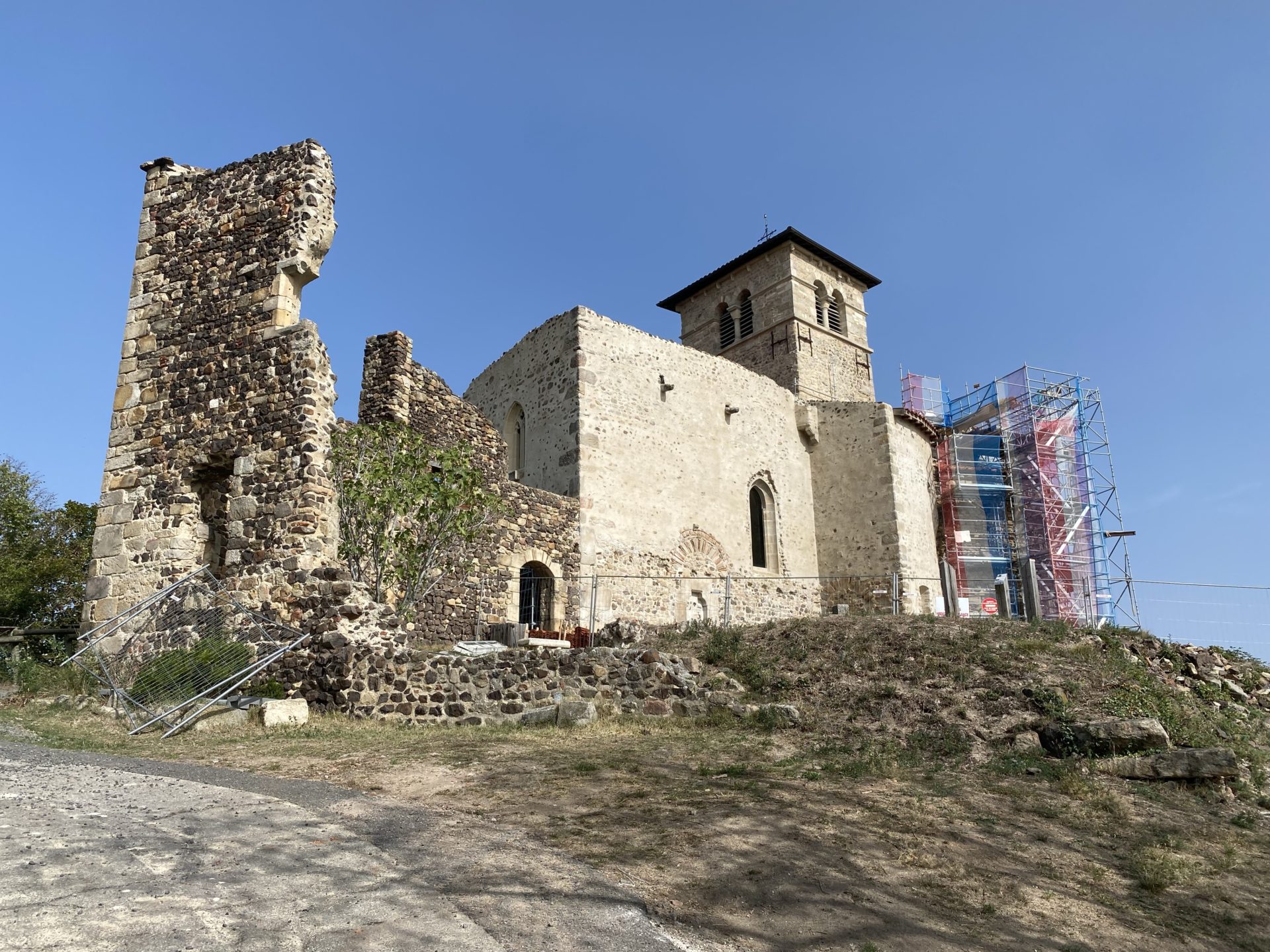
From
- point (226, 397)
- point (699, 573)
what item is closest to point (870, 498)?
point (699, 573)

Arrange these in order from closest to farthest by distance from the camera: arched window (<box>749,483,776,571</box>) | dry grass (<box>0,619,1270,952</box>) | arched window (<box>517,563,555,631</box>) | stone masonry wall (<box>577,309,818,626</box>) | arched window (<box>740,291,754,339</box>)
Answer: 1. dry grass (<box>0,619,1270,952</box>)
2. arched window (<box>517,563,555,631</box>)
3. stone masonry wall (<box>577,309,818,626</box>)
4. arched window (<box>749,483,776,571</box>)
5. arched window (<box>740,291,754,339</box>)

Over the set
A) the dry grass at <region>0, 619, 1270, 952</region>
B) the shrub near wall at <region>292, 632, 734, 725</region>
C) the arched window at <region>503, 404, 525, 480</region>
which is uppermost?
the arched window at <region>503, 404, 525, 480</region>

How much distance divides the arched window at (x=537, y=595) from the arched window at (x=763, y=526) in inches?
280

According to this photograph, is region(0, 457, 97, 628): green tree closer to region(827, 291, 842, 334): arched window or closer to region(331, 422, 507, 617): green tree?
region(331, 422, 507, 617): green tree

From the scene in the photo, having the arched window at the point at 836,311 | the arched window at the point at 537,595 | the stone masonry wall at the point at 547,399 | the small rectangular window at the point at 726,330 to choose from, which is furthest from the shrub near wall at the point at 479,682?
the arched window at the point at 836,311

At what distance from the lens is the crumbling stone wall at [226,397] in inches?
402

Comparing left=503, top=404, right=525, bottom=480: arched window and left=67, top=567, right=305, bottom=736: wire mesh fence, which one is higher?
left=503, top=404, right=525, bottom=480: arched window

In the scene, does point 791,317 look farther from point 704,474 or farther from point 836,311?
point 704,474

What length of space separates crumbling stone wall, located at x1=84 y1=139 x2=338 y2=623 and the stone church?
0.10ft

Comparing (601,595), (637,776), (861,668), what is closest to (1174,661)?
(861,668)

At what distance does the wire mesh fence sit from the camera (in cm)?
887

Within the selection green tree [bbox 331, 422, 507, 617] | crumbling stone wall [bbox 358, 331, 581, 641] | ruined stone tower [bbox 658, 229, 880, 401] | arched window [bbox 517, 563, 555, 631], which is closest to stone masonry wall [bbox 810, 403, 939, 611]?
ruined stone tower [bbox 658, 229, 880, 401]

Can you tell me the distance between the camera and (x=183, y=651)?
9.68 meters

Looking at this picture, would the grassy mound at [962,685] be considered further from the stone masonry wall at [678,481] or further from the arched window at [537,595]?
the stone masonry wall at [678,481]
